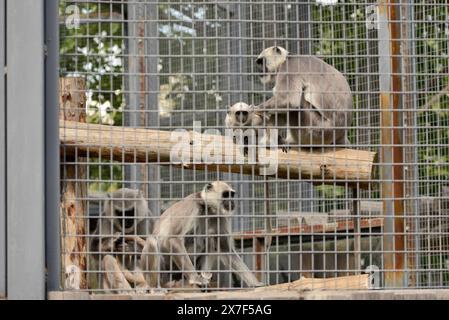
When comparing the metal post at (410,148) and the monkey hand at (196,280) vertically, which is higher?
the metal post at (410,148)

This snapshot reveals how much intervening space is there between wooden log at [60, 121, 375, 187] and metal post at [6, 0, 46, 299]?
1.72 ft

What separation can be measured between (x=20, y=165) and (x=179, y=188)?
543cm

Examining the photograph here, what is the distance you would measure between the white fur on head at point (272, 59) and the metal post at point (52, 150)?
9.96ft

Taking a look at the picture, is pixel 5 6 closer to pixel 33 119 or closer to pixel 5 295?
pixel 33 119

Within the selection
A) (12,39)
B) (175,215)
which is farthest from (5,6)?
(175,215)

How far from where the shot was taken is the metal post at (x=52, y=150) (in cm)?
321

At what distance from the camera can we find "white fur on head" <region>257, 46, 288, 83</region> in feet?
20.7

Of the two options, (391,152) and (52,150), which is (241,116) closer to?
(391,152)

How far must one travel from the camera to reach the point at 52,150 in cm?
326

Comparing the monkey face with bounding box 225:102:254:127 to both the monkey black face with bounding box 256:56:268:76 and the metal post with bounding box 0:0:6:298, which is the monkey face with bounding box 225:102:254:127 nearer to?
the monkey black face with bounding box 256:56:268:76

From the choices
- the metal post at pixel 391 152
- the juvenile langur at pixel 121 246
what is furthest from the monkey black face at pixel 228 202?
the metal post at pixel 391 152

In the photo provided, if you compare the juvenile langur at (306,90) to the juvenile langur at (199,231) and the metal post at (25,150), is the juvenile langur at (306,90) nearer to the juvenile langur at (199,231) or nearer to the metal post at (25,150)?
the juvenile langur at (199,231)

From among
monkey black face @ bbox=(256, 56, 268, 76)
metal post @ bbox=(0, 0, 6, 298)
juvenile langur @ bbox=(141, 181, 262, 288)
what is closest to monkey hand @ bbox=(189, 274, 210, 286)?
juvenile langur @ bbox=(141, 181, 262, 288)
